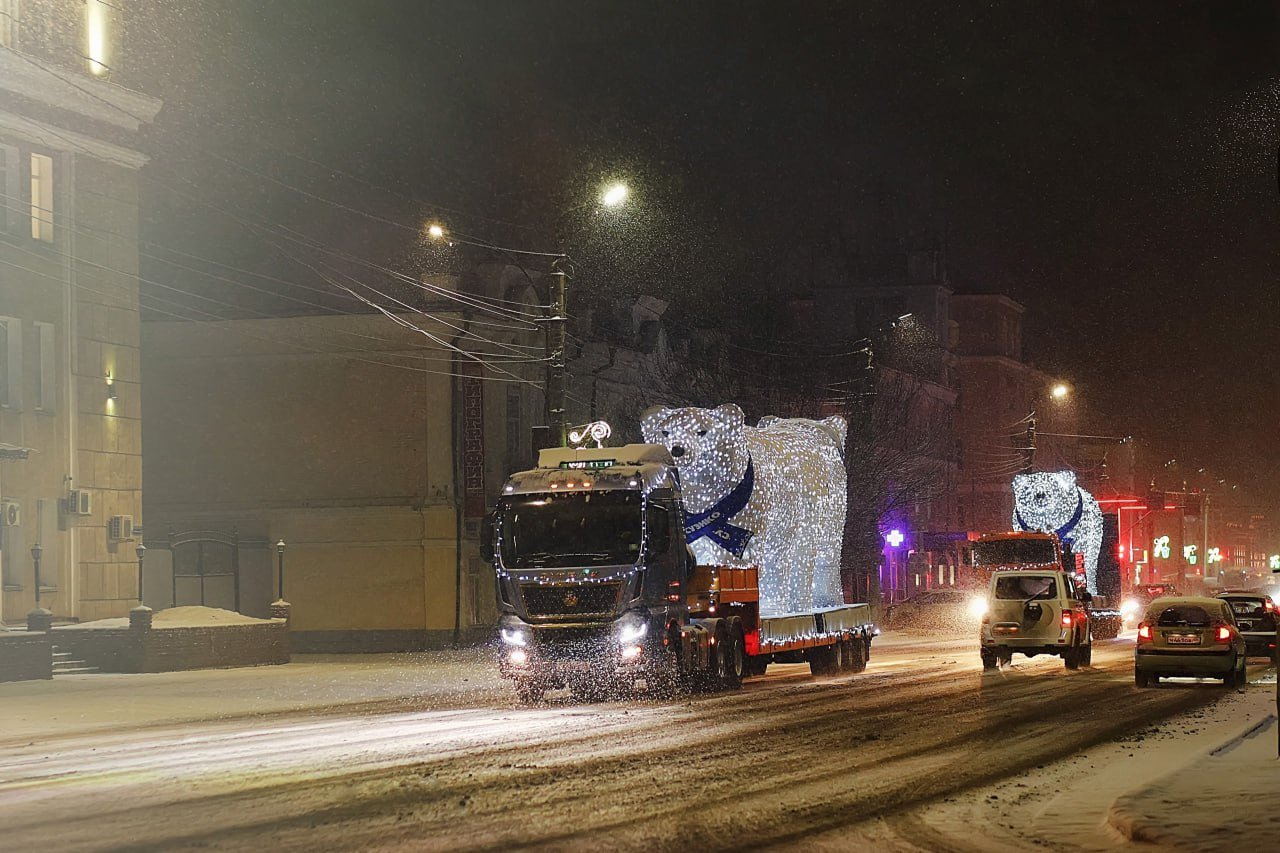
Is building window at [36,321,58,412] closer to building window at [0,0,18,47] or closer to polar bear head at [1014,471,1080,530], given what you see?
building window at [0,0,18,47]

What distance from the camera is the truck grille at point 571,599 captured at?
81.5 ft

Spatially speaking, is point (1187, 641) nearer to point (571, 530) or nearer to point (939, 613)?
point (571, 530)

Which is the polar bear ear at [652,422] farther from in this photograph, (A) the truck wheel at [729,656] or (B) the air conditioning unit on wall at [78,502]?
(B) the air conditioning unit on wall at [78,502]

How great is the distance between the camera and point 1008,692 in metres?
27.3

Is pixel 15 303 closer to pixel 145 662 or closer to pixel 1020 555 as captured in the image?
pixel 145 662

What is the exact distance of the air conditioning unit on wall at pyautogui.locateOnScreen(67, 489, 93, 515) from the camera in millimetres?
35188

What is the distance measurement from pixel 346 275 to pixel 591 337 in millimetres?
8285

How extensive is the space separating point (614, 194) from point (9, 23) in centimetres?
1250

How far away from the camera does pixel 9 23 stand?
110 feet

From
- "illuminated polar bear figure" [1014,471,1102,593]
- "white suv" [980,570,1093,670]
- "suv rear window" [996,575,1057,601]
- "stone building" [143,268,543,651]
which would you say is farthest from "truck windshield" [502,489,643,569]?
"illuminated polar bear figure" [1014,471,1102,593]

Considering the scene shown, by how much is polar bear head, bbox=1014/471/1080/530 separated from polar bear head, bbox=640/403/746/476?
24450 millimetres

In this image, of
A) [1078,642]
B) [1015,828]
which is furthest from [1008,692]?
[1015,828]

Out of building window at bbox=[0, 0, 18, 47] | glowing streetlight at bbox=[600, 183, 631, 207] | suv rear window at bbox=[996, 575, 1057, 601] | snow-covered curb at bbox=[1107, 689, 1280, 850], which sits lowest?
snow-covered curb at bbox=[1107, 689, 1280, 850]

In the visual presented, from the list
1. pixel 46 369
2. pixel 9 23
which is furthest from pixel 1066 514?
pixel 9 23
